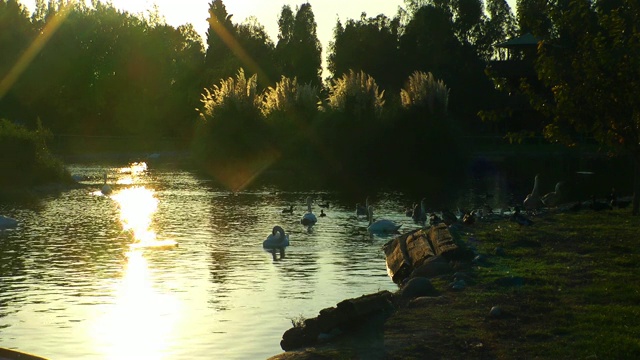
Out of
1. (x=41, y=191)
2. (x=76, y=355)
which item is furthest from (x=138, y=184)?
(x=76, y=355)

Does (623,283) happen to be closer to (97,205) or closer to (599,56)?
(599,56)

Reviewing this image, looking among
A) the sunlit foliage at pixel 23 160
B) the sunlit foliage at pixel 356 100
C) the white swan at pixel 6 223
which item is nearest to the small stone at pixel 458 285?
the white swan at pixel 6 223

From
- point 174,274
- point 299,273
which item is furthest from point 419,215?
point 174,274

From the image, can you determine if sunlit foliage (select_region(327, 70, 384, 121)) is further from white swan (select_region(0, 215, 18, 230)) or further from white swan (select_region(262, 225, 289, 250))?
white swan (select_region(262, 225, 289, 250))

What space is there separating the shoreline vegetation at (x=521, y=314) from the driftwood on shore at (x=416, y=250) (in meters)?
0.80

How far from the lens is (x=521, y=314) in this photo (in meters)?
14.2

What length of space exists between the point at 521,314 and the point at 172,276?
10.2 metres

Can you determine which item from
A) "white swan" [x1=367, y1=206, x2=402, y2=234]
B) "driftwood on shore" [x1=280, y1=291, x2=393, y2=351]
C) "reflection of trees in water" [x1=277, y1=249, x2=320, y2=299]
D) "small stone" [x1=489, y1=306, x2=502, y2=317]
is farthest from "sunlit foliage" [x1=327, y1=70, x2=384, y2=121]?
"small stone" [x1=489, y1=306, x2=502, y2=317]

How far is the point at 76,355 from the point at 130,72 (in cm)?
8750

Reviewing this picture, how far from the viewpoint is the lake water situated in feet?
52.3

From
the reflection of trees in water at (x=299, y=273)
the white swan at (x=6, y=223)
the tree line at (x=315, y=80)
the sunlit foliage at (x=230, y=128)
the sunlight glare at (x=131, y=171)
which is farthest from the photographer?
the sunlit foliage at (x=230, y=128)

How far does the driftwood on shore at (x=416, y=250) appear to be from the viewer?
21.1 meters

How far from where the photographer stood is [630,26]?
26953 millimetres

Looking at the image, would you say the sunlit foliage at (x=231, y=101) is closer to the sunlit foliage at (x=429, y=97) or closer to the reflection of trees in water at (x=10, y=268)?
the sunlit foliage at (x=429, y=97)
